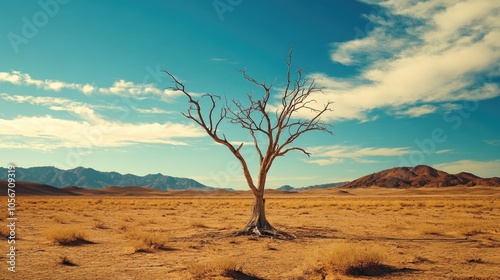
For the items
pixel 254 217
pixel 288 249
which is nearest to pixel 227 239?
pixel 254 217

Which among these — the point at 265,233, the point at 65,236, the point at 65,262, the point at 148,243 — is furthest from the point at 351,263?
the point at 65,236

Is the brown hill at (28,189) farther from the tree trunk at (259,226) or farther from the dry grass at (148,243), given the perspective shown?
the dry grass at (148,243)

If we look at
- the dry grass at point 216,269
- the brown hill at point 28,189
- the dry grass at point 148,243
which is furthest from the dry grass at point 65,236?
the brown hill at point 28,189

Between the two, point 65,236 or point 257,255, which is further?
point 65,236

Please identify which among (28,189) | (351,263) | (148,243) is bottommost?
(28,189)

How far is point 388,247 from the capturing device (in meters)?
12.9

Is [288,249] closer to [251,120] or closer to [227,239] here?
[227,239]

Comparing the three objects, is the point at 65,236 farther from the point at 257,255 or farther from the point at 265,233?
the point at 265,233

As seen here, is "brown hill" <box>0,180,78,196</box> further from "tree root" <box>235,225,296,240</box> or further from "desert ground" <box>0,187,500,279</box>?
"tree root" <box>235,225,296,240</box>

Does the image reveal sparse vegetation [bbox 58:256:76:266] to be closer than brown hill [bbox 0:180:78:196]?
Yes

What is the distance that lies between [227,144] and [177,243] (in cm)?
457

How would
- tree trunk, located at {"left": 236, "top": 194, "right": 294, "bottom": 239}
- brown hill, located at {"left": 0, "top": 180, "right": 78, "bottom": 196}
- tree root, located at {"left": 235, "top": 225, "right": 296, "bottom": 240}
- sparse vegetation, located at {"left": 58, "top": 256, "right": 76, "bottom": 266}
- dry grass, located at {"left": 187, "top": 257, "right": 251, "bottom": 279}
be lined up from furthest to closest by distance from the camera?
brown hill, located at {"left": 0, "top": 180, "right": 78, "bottom": 196} → tree trunk, located at {"left": 236, "top": 194, "right": 294, "bottom": 239} → tree root, located at {"left": 235, "top": 225, "right": 296, "bottom": 240} → sparse vegetation, located at {"left": 58, "top": 256, "right": 76, "bottom": 266} → dry grass, located at {"left": 187, "top": 257, "right": 251, "bottom": 279}

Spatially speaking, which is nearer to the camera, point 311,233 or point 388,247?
point 388,247

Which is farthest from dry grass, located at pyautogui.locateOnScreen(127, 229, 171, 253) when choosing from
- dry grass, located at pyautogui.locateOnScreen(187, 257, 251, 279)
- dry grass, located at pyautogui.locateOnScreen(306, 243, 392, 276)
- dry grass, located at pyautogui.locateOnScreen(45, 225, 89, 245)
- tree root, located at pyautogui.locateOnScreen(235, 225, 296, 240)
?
dry grass, located at pyautogui.locateOnScreen(306, 243, 392, 276)
